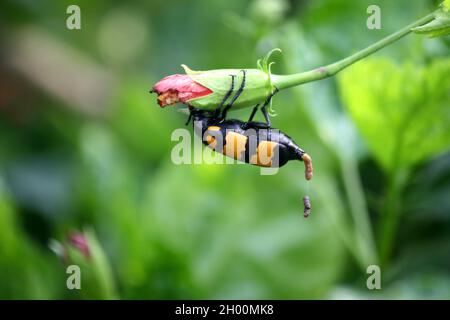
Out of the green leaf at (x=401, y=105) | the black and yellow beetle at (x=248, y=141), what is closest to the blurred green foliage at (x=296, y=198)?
the green leaf at (x=401, y=105)

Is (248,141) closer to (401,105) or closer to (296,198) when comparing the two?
(401,105)

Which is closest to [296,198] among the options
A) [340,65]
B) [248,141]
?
[248,141]

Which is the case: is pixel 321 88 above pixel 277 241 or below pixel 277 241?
above

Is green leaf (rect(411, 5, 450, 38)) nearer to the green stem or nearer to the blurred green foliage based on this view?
the green stem

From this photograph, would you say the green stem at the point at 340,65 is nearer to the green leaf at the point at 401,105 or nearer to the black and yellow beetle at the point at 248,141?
the black and yellow beetle at the point at 248,141

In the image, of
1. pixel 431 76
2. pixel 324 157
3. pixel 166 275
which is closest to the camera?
pixel 431 76
